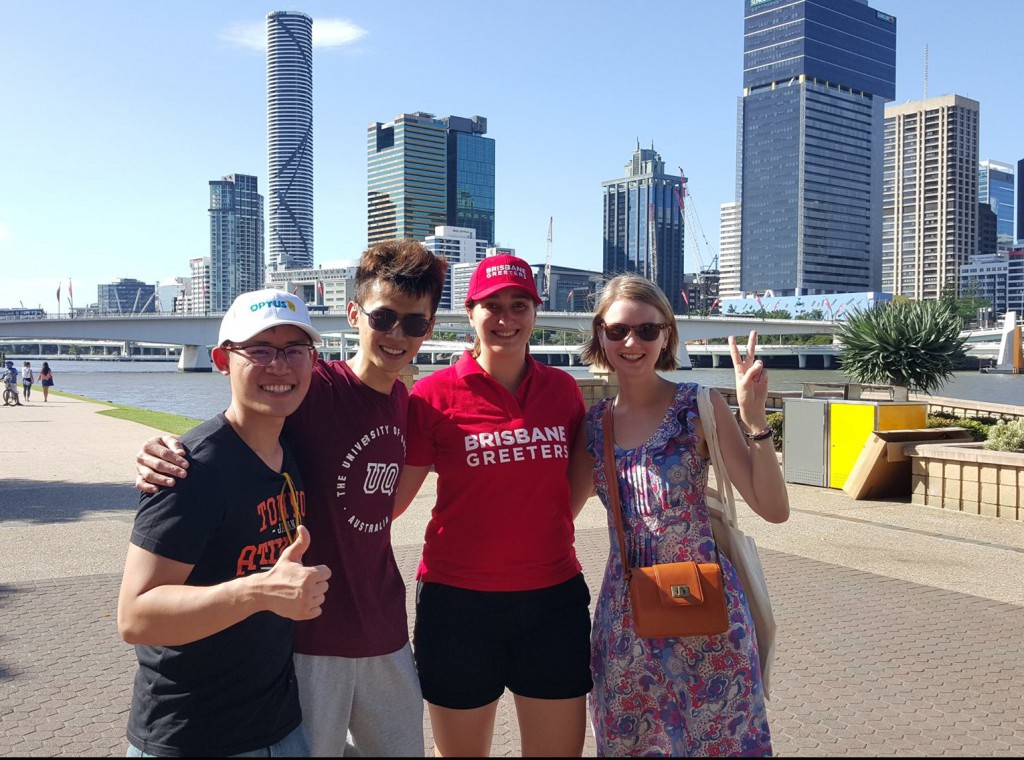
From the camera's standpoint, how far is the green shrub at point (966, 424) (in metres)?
11.7

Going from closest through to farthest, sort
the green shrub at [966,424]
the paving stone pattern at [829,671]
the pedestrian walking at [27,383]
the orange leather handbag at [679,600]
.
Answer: the orange leather handbag at [679,600] → the paving stone pattern at [829,671] → the green shrub at [966,424] → the pedestrian walking at [27,383]

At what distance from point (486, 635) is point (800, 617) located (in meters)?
3.70

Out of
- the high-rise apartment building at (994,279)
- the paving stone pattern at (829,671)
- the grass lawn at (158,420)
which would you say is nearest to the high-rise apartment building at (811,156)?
the high-rise apartment building at (994,279)

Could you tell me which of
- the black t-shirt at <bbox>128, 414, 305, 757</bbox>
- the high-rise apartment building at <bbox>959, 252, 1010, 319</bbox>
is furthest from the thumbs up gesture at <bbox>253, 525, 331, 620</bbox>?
the high-rise apartment building at <bbox>959, 252, 1010, 319</bbox>

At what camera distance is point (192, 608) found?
73.2 inches

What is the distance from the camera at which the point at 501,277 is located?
306 centimetres

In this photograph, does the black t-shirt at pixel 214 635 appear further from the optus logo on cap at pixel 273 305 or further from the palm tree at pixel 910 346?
the palm tree at pixel 910 346

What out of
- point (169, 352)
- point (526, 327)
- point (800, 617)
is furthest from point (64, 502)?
point (169, 352)

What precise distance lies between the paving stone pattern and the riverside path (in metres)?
0.01

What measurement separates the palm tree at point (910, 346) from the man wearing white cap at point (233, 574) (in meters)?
15.8

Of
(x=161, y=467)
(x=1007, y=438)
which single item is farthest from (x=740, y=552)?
(x=1007, y=438)

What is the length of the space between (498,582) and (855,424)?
9098 mm

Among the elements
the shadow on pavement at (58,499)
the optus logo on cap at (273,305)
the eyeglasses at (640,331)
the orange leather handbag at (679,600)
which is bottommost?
the shadow on pavement at (58,499)

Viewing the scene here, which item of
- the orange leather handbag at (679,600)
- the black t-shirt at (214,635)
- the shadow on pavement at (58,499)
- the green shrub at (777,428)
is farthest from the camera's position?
the green shrub at (777,428)
